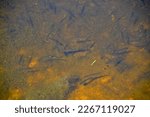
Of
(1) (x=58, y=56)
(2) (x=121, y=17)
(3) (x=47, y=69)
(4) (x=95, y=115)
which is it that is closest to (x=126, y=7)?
(2) (x=121, y=17)

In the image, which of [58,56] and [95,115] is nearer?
[95,115]

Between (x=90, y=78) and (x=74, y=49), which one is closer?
(x=90, y=78)

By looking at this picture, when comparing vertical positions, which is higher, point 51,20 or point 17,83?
point 51,20

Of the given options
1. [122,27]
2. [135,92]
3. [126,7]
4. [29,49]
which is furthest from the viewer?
[126,7]

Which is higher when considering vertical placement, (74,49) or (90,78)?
(74,49)

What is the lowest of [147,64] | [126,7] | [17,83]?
[17,83]

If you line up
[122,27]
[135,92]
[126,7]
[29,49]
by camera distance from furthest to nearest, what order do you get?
[126,7]
[122,27]
[29,49]
[135,92]

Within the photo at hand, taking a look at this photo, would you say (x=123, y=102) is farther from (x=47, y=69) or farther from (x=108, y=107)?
(x=47, y=69)

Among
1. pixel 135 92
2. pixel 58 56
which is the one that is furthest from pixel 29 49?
pixel 135 92
